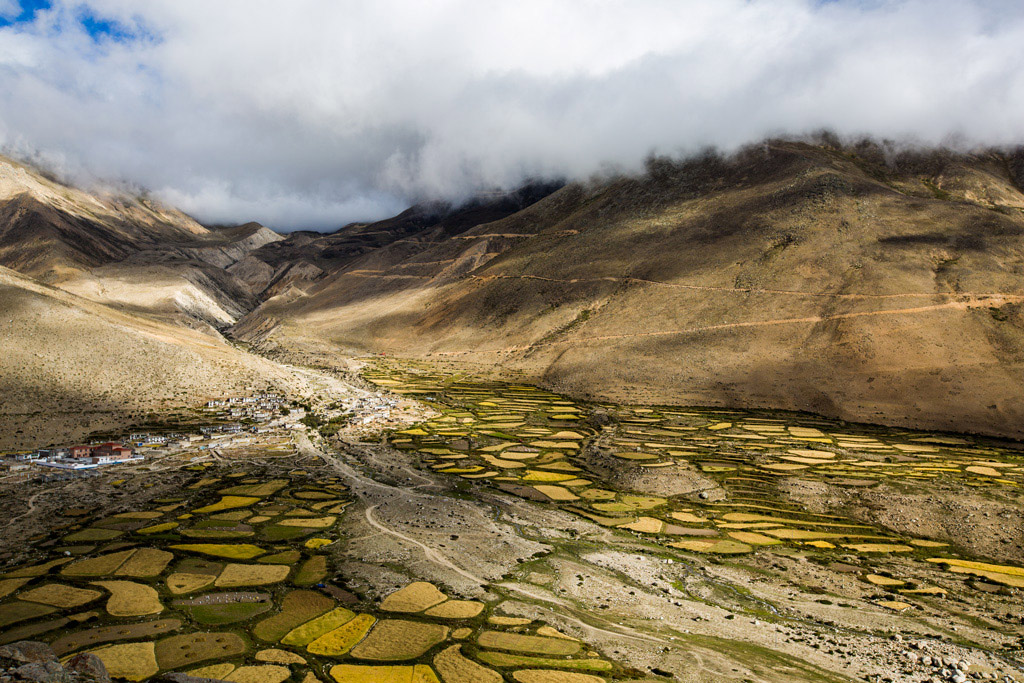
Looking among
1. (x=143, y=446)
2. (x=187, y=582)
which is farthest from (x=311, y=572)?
(x=143, y=446)

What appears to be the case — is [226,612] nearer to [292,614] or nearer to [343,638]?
[292,614]

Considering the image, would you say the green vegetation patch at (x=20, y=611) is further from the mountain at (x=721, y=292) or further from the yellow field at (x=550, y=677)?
the mountain at (x=721, y=292)

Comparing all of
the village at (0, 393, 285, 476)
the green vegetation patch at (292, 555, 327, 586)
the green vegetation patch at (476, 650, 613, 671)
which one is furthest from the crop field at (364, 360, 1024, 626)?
the village at (0, 393, 285, 476)

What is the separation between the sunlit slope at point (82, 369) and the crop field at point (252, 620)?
22.8 meters

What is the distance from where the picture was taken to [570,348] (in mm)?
73312

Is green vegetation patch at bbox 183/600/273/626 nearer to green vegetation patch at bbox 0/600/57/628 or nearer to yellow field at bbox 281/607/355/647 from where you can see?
yellow field at bbox 281/607/355/647

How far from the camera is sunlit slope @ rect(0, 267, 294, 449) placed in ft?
131

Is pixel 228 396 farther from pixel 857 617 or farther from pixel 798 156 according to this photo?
pixel 798 156

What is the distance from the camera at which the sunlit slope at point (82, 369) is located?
39.9 m

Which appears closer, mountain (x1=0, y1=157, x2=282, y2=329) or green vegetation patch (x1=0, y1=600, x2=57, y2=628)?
green vegetation patch (x1=0, y1=600, x2=57, y2=628)

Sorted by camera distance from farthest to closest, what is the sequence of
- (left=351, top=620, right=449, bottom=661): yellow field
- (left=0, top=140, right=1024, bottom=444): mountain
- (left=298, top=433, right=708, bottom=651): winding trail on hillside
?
(left=0, top=140, right=1024, bottom=444): mountain
(left=298, top=433, right=708, bottom=651): winding trail on hillside
(left=351, top=620, right=449, bottom=661): yellow field

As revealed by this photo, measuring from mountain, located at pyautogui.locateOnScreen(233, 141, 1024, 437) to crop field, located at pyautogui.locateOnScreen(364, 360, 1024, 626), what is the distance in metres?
8.14

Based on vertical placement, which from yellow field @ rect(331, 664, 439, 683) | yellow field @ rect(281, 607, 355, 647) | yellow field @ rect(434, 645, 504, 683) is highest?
yellow field @ rect(281, 607, 355, 647)

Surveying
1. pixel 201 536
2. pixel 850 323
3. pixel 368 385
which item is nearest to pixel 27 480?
pixel 201 536
